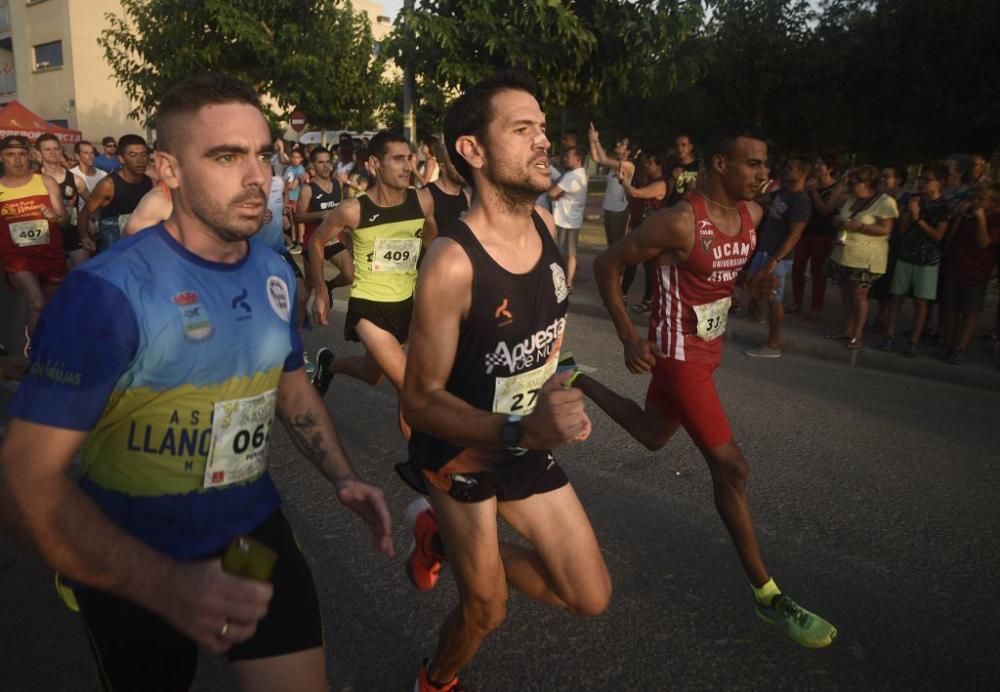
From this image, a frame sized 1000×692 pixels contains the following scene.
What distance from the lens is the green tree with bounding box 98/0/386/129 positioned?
17.5m

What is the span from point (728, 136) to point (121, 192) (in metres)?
5.82

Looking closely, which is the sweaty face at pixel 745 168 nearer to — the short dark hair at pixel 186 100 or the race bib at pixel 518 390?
the race bib at pixel 518 390

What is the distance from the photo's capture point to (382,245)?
499cm

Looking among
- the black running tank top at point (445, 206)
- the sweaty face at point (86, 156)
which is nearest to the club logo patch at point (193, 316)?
the black running tank top at point (445, 206)

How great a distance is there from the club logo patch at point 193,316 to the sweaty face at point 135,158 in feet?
19.8

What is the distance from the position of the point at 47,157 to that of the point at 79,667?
7.89 m

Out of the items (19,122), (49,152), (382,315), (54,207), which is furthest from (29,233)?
(19,122)

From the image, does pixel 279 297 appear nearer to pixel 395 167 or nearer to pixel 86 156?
pixel 395 167

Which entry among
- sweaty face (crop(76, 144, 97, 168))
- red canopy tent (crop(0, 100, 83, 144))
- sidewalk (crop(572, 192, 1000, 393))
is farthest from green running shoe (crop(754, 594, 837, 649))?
red canopy tent (crop(0, 100, 83, 144))

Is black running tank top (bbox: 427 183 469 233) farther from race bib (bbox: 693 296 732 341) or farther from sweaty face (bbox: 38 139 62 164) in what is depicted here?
sweaty face (bbox: 38 139 62 164)

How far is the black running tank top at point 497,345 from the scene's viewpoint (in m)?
2.29

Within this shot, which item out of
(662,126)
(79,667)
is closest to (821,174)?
(79,667)

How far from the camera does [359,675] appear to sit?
2.73 metres

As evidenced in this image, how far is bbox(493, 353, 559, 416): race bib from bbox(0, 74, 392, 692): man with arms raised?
0.55m
